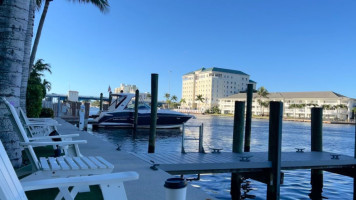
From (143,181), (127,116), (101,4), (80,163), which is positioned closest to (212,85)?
(127,116)

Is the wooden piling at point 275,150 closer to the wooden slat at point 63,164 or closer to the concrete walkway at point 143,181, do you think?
the concrete walkway at point 143,181

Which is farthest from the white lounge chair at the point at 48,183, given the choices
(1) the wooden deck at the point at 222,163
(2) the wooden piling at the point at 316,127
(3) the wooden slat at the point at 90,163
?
(2) the wooden piling at the point at 316,127

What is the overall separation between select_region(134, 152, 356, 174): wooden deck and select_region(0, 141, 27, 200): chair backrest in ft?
17.0

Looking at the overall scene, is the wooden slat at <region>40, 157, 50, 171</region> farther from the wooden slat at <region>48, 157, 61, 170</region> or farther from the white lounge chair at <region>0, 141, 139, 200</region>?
the white lounge chair at <region>0, 141, 139, 200</region>

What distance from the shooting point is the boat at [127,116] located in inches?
1137

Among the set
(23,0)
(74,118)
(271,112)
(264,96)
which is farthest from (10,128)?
(264,96)

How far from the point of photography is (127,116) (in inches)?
1152

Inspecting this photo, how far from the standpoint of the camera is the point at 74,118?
30641 mm

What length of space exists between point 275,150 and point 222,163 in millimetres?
1426

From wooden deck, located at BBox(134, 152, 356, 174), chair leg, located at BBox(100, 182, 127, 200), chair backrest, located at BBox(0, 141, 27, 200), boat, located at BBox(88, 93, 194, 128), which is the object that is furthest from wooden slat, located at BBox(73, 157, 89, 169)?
boat, located at BBox(88, 93, 194, 128)

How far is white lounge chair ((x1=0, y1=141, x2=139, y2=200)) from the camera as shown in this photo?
5.63 ft

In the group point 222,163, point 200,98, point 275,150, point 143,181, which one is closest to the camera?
point 143,181

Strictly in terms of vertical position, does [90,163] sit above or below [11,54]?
below

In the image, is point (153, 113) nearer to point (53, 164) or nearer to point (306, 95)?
point (53, 164)
